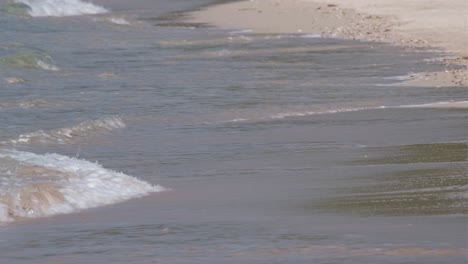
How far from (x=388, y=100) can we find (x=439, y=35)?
8.93 metres

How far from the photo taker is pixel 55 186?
8086 mm

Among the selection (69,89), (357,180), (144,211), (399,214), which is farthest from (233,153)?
(69,89)

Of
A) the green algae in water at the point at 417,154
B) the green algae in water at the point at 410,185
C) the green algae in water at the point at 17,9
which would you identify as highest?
the green algae in water at the point at 410,185

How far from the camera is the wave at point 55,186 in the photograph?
24.9 feet

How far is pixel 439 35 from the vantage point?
22031 millimetres

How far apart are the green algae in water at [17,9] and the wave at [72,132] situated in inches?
779

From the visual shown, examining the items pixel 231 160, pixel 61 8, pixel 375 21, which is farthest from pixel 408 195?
pixel 61 8

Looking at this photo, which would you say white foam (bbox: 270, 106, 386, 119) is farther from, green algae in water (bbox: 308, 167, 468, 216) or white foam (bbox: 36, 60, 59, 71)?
white foam (bbox: 36, 60, 59, 71)

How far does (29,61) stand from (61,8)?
1972cm

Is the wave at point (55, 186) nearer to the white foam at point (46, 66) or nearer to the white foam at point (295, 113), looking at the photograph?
the white foam at point (295, 113)

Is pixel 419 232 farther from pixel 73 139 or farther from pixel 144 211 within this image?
pixel 73 139

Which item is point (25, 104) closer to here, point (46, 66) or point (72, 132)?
point (72, 132)

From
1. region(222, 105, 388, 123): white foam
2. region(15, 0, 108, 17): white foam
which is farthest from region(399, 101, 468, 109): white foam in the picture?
region(15, 0, 108, 17): white foam

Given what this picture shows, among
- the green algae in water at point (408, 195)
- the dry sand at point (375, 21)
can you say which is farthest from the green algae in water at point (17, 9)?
the green algae in water at point (408, 195)
